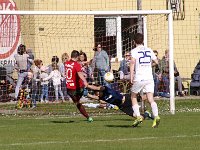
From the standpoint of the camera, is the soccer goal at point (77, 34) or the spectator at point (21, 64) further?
the soccer goal at point (77, 34)

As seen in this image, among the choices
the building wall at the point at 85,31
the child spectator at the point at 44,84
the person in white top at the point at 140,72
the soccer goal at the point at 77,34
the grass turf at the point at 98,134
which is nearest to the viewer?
the grass turf at the point at 98,134

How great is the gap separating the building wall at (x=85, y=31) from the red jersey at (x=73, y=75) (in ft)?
17.4

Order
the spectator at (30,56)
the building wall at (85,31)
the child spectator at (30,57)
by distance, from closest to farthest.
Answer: the child spectator at (30,57) → the spectator at (30,56) → the building wall at (85,31)

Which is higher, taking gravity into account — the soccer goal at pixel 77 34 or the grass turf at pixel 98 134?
the soccer goal at pixel 77 34

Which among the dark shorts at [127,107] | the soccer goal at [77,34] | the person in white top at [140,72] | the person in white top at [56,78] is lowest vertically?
the dark shorts at [127,107]

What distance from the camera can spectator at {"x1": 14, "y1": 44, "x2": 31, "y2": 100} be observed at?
27.4 metres

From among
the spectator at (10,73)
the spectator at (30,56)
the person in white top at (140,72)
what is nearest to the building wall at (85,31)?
the spectator at (30,56)

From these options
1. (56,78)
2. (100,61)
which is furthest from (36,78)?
(100,61)

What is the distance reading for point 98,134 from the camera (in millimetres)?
17750

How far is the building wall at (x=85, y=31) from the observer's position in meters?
29.1

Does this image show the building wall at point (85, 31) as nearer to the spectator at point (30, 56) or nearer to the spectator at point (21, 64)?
the spectator at point (30, 56)

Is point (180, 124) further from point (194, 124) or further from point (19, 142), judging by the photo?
point (19, 142)

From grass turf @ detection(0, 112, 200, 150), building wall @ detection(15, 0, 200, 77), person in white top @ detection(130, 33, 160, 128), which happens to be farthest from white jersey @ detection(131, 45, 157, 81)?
building wall @ detection(15, 0, 200, 77)

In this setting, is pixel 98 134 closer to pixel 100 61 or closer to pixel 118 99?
pixel 118 99
